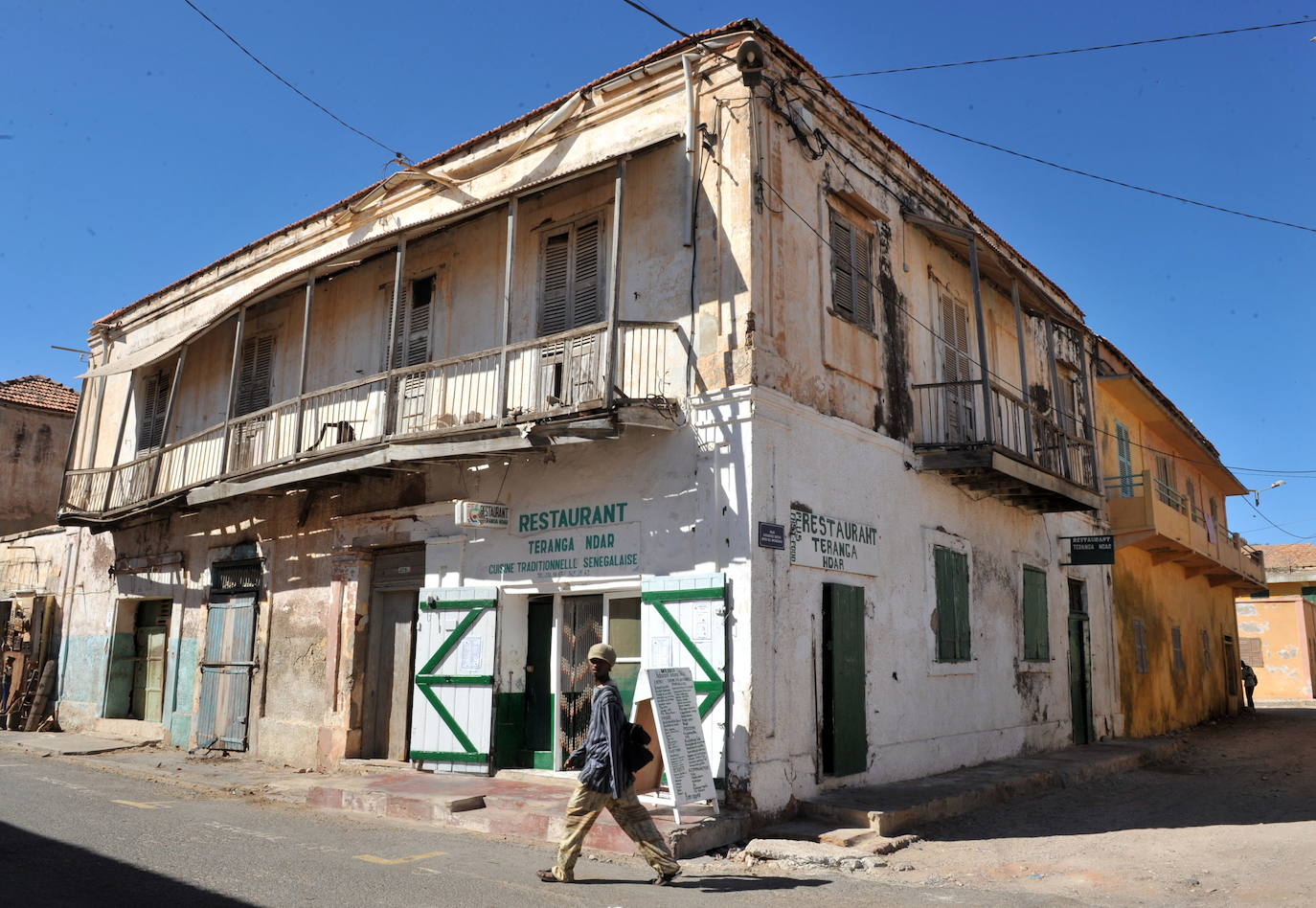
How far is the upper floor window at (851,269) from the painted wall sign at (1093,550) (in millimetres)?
6057

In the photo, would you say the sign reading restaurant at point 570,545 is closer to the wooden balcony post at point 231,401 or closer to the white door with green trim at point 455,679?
Answer: the white door with green trim at point 455,679

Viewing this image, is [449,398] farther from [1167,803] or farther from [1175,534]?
[1175,534]

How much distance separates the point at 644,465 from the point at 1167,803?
6906 millimetres

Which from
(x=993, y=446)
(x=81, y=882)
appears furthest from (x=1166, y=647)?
(x=81, y=882)

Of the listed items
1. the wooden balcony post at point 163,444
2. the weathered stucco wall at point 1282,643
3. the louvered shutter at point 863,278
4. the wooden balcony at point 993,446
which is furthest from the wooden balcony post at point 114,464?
the weathered stucco wall at point 1282,643

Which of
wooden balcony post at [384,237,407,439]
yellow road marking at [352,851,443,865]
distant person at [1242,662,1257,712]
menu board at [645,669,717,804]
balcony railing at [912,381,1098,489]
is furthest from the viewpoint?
distant person at [1242,662,1257,712]

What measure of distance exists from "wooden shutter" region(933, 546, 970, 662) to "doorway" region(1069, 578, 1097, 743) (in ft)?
14.1

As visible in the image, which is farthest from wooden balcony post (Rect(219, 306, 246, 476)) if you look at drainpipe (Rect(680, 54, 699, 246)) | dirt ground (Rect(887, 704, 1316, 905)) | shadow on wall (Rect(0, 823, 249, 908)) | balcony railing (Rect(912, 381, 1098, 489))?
dirt ground (Rect(887, 704, 1316, 905))

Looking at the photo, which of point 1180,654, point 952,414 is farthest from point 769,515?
point 1180,654

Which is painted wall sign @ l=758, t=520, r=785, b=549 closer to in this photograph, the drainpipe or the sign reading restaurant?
the sign reading restaurant

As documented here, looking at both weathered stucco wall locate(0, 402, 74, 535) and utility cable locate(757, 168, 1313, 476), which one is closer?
utility cable locate(757, 168, 1313, 476)

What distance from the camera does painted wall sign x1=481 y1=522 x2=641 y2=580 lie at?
10.0m

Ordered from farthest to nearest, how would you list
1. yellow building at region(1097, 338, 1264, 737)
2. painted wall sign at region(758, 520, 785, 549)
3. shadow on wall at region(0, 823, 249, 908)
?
yellow building at region(1097, 338, 1264, 737), painted wall sign at region(758, 520, 785, 549), shadow on wall at region(0, 823, 249, 908)

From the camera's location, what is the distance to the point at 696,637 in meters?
9.23
